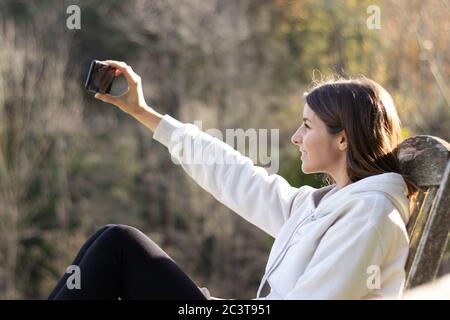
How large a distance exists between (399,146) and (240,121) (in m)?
6.65

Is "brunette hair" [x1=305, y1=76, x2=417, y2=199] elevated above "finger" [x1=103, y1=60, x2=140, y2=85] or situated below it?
below

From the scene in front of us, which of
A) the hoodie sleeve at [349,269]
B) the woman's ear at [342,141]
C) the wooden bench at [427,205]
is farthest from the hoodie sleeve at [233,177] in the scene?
the hoodie sleeve at [349,269]

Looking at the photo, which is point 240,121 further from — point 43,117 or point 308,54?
point 43,117

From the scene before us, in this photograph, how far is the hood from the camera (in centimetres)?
188

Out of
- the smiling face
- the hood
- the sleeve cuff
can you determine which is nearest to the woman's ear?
the smiling face

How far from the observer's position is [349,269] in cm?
175

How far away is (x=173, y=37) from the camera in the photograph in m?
9.29

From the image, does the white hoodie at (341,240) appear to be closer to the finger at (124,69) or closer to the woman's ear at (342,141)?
the woman's ear at (342,141)

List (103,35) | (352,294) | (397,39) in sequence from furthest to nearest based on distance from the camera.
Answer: (103,35) → (397,39) → (352,294)

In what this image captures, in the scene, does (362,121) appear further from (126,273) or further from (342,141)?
(126,273)

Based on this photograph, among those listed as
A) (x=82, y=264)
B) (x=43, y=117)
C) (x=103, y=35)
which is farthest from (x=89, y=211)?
(x=82, y=264)

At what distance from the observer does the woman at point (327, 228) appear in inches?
69.8

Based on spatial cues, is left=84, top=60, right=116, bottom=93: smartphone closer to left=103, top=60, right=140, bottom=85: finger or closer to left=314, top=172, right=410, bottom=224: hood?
left=103, top=60, right=140, bottom=85: finger

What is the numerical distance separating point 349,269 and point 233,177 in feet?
2.57
